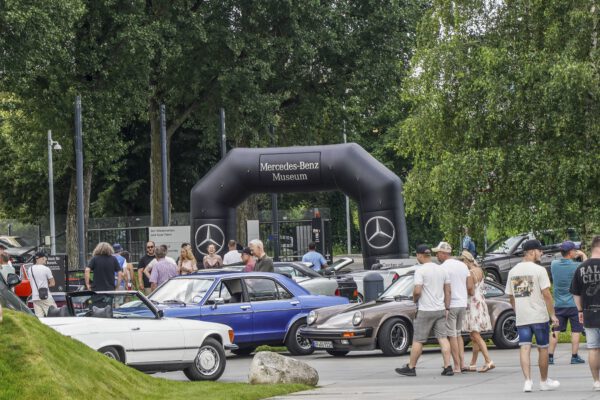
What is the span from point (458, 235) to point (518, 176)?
9.13 feet

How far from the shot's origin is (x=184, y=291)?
70.1 ft

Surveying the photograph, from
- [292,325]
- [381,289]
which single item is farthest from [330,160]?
[292,325]


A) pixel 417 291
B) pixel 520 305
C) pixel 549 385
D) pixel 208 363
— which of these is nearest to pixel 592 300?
pixel 520 305

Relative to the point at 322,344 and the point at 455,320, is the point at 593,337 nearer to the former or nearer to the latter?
the point at 455,320

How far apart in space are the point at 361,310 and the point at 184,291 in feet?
9.38

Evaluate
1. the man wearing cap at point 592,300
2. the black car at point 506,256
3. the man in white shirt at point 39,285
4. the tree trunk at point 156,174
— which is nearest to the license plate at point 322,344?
the man in white shirt at point 39,285

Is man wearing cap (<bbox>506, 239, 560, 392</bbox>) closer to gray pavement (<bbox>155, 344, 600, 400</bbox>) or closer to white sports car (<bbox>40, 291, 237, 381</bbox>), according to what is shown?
gray pavement (<bbox>155, 344, 600, 400</bbox>)

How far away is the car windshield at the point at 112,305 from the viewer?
17703 millimetres

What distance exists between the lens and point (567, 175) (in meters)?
30.8

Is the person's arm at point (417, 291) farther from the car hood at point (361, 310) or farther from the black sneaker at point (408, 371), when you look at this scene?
the car hood at point (361, 310)

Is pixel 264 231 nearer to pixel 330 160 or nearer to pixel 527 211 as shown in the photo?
pixel 330 160

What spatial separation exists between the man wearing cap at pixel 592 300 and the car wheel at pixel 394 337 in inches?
277

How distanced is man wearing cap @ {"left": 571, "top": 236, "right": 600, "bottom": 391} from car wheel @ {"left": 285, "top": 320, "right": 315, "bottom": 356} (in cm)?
810

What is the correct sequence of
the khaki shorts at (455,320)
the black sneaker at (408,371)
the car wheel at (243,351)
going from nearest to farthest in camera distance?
1. the black sneaker at (408,371)
2. the khaki shorts at (455,320)
3. the car wheel at (243,351)
